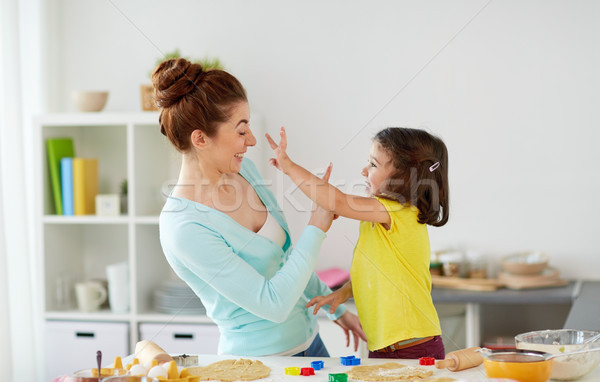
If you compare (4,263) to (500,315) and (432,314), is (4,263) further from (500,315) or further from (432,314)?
(500,315)

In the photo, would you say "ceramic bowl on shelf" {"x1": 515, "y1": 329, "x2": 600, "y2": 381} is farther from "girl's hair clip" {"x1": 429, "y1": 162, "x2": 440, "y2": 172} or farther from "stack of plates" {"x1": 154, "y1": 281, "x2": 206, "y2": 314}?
"stack of plates" {"x1": 154, "y1": 281, "x2": 206, "y2": 314}

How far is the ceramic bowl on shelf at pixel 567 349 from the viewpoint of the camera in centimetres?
124

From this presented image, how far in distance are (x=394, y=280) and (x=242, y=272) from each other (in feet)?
1.21

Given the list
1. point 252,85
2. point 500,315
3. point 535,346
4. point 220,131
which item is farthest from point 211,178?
point 500,315

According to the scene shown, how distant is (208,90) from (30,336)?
6.50 feet

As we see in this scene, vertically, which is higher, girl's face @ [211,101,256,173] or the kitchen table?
girl's face @ [211,101,256,173]

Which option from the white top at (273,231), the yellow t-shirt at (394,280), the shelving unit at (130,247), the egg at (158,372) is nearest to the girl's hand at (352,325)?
the yellow t-shirt at (394,280)

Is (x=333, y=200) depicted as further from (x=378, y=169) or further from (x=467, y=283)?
(x=467, y=283)

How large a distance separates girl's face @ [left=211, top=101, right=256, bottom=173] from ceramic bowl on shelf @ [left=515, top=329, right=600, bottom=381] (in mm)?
760

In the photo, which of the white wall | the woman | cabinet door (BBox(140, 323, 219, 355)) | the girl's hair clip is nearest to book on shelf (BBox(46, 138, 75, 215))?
the white wall

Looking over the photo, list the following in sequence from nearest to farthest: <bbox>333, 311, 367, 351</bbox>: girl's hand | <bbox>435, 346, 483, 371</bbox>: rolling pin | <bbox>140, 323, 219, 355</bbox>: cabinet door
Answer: <bbox>435, 346, 483, 371</bbox>: rolling pin
<bbox>333, 311, 367, 351</bbox>: girl's hand
<bbox>140, 323, 219, 355</bbox>: cabinet door

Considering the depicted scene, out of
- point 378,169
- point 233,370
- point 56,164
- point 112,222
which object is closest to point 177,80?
point 378,169

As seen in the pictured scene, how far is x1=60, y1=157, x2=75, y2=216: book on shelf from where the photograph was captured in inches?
117

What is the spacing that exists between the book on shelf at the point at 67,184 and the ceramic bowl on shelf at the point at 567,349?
87.4 inches
